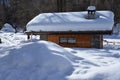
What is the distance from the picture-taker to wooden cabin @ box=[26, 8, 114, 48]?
26.8 metres

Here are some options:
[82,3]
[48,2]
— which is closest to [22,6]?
[48,2]

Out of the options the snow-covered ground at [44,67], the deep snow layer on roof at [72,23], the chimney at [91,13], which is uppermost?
the chimney at [91,13]

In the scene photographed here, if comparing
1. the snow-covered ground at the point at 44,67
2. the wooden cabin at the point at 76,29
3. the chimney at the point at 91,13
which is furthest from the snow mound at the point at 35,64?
the chimney at the point at 91,13

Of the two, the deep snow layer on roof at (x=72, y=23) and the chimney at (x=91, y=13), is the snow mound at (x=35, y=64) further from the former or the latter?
the chimney at (x=91, y=13)

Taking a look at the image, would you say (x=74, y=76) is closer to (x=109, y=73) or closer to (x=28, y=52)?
(x=109, y=73)

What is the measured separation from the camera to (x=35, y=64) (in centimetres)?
1141

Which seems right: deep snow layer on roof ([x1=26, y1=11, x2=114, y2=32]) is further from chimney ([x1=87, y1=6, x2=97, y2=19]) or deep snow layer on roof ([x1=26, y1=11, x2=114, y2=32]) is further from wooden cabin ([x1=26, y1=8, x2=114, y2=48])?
chimney ([x1=87, y1=6, x2=97, y2=19])

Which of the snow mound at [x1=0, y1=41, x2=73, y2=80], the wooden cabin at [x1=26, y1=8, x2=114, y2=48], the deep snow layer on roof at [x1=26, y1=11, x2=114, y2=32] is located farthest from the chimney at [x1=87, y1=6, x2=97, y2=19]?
the snow mound at [x1=0, y1=41, x2=73, y2=80]

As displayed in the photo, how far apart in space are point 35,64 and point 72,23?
16.3 meters

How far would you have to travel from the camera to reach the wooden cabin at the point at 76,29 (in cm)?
2679

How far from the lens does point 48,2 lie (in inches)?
2598

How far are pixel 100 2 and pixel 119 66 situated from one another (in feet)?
167

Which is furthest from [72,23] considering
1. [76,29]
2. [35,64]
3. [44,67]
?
[44,67]

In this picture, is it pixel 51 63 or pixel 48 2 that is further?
pixel 48 2
